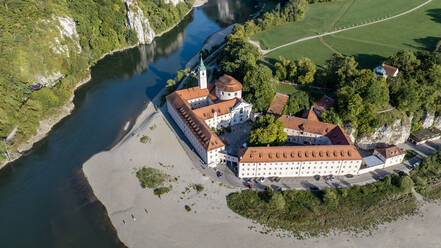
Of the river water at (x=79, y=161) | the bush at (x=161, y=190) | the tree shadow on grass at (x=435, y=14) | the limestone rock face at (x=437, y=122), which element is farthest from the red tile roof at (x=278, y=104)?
the tree shadow on grass at (x=435, y=14)

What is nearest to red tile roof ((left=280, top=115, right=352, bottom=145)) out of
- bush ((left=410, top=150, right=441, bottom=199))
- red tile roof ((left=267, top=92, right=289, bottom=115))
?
red tile roof ((left=267, top=92, right=289, bottom=115))

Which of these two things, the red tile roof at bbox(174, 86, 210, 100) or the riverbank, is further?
the red tile roof at bbox(174, 86, 210, 100)

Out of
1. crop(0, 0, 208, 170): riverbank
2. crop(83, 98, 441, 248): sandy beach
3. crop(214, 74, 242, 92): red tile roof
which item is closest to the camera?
crop(83, 98, 441, 248): sandy beach

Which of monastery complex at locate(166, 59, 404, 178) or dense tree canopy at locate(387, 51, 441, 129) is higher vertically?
dense tree canopy at locate(387, 51, 441, 129)

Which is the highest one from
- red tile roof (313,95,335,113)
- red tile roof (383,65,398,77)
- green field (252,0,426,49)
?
green field (252,0,426,49)

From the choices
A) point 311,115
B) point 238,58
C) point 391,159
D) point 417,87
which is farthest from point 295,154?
point 238,58

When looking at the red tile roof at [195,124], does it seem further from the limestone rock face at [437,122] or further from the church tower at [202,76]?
the limestone rock face at [437,122]

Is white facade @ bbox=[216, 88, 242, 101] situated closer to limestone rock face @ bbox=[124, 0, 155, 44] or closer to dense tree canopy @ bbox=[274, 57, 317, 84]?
dense tree canopy @ bbox=[274, 57, 317, 84]
